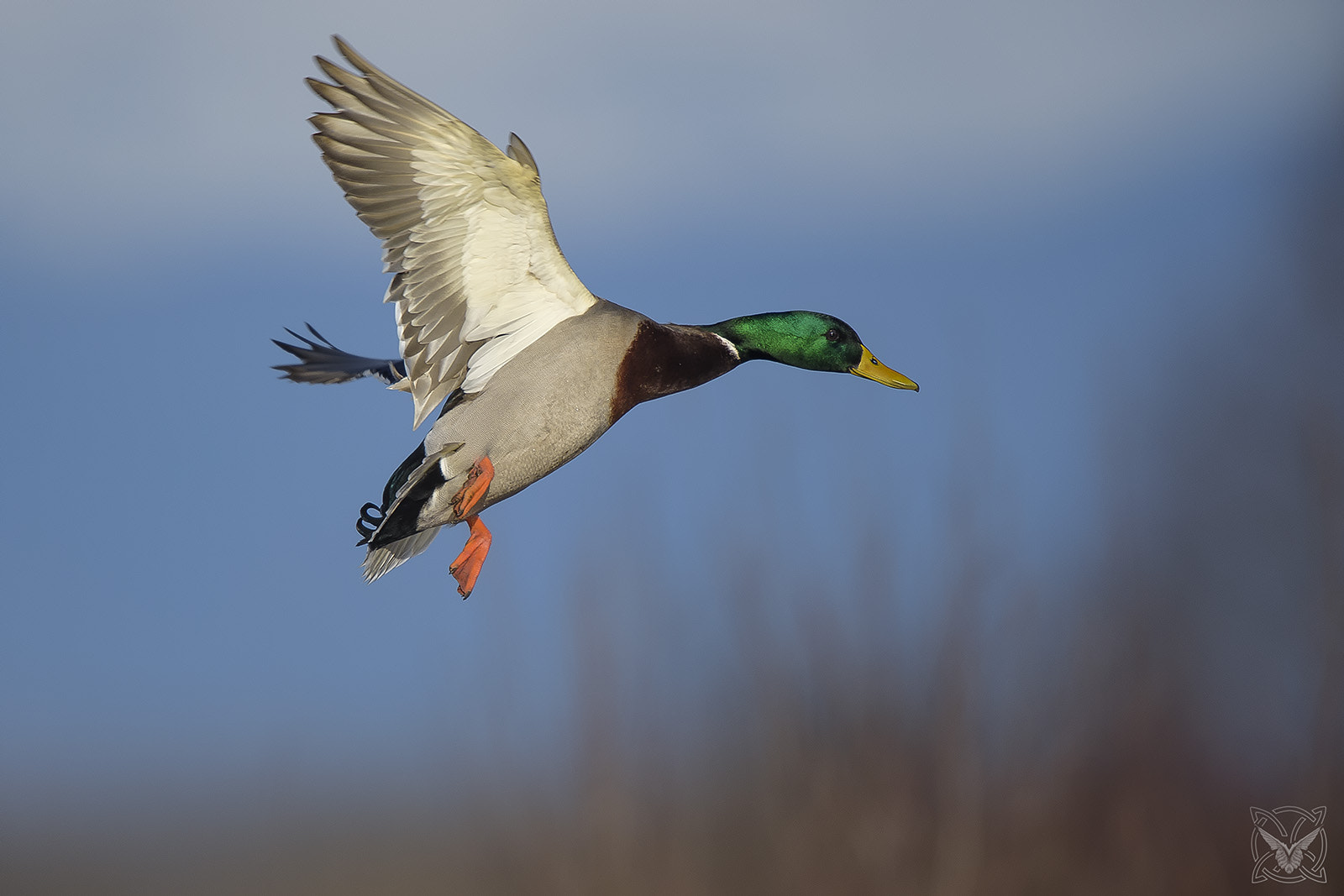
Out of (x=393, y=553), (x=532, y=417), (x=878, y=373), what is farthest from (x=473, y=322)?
(x=878, y=373)

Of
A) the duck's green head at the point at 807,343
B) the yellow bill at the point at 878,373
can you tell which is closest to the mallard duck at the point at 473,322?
the duck's green head at the point at 807,343

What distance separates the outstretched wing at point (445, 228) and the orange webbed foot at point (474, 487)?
1.22 feet

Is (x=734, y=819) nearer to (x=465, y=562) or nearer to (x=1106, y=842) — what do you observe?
(x=1106, y=842)

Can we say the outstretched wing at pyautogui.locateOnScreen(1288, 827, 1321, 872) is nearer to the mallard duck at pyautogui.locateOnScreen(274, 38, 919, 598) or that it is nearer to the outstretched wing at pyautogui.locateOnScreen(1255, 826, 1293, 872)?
the outstretched wing at pyautogui.locateOnScreen(1255, 826, 1293, 872)

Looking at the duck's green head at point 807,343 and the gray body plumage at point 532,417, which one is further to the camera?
the duck's green head at point 807,343

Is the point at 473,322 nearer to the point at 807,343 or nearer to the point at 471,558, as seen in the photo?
the point at 471,558

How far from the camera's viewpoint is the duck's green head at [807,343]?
5055 mm

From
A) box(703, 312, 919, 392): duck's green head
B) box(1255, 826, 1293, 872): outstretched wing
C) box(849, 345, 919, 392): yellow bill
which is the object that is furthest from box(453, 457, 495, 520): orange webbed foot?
box(1255, 826, 1293, 872): outstretched wing

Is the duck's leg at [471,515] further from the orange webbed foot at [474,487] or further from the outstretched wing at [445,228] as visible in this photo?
the outstretched wing at [445,228]

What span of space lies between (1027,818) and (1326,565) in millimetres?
3500

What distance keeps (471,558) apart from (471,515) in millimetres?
169

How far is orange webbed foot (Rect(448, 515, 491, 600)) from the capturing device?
4.19m

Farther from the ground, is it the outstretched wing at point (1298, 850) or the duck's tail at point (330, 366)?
the duck's tail at point (330, 366)

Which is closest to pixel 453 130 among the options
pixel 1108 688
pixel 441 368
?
pixel 441 368
